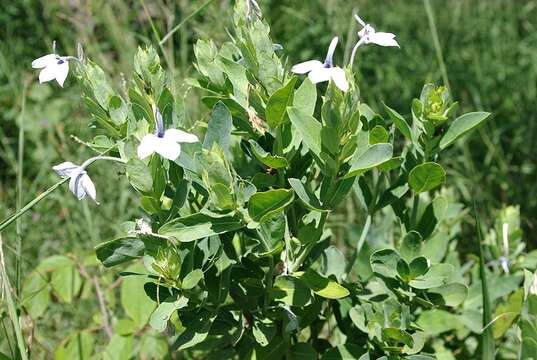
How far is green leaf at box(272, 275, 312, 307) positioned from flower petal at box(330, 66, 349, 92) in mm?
A: 374

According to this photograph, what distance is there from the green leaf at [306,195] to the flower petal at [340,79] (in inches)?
7.3

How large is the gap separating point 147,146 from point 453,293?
0.71 meters

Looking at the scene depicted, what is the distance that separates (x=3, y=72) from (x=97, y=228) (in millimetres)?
1090

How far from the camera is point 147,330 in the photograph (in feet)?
5.74

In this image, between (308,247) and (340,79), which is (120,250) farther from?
(340,79)

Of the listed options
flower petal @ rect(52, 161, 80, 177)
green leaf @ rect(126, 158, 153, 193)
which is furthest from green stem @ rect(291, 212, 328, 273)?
flower petal @ rect(52, 161, 80, 177)

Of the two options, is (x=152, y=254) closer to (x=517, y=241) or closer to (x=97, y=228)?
(x=517, y=241)

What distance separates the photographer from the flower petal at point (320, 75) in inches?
44.0

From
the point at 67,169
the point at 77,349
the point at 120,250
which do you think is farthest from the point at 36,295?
the point at 67,169

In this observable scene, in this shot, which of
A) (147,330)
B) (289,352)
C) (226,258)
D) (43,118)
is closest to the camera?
(226,258)

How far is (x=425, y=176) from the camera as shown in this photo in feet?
4.44

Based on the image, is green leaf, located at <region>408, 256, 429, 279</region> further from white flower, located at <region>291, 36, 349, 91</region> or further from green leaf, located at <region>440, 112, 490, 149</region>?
white flower, located at <region>291, 36, 349, 91</region>

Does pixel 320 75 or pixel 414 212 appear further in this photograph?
pixel 414 212

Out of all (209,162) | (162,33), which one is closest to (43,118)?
(162,33)
